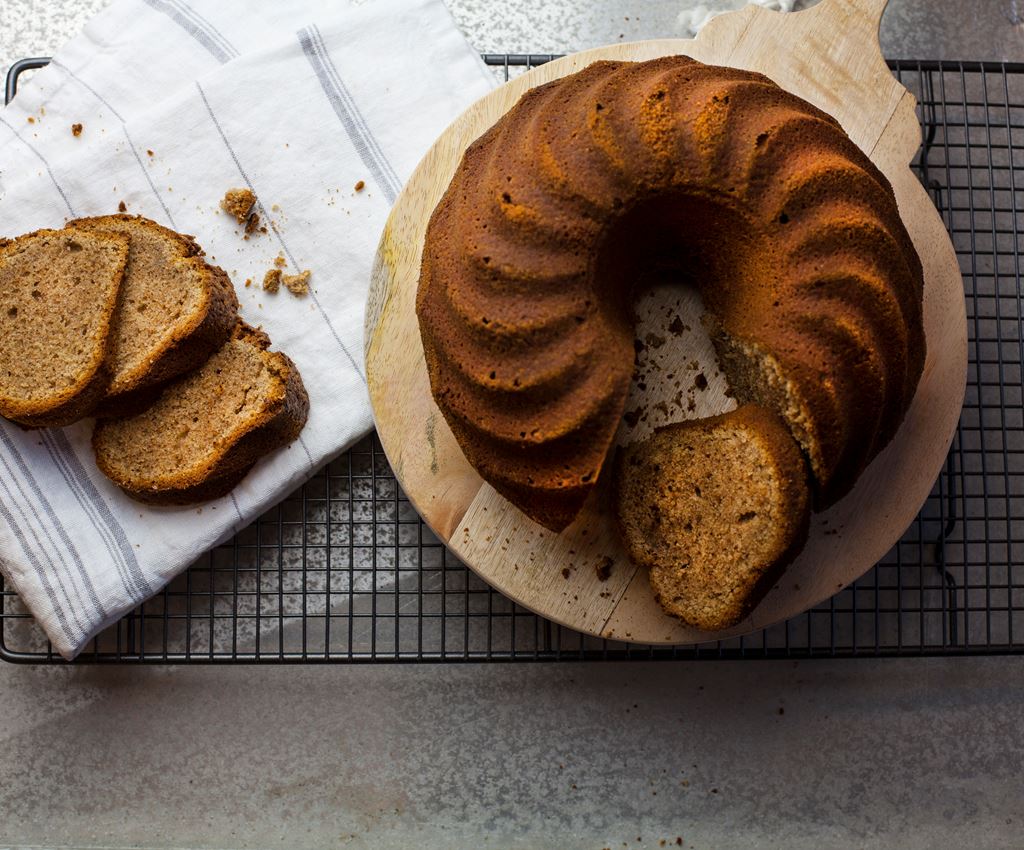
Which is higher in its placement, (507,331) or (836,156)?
(836,156)

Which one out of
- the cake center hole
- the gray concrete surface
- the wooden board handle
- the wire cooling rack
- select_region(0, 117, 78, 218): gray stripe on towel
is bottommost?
the gray concrete surface

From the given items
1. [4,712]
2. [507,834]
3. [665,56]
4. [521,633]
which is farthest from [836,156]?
[4,712]

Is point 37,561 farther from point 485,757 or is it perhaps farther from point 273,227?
point 485,757

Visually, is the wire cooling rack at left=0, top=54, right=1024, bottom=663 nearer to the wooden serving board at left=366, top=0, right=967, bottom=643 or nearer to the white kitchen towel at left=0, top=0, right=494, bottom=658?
the white kitchen towel at left=0, top=0, right=494, bottom=658

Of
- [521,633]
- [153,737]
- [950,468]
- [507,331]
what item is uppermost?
[507,331]

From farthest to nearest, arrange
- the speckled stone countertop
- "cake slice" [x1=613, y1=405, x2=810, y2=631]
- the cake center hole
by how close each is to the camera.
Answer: the speckled stone countertop, the cake center hole, "cake slice" [x1=613, y1=405, x2=810, y2=631]

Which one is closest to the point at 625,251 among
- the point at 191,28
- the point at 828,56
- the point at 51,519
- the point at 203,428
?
the point at 828,56

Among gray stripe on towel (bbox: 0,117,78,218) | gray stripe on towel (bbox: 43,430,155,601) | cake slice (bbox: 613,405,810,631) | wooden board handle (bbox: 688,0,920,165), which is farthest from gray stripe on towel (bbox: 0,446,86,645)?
wooden board handle (bbox: 688,0,920,165)

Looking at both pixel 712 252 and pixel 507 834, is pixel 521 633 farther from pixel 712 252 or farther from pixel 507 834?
pixel 712 252
